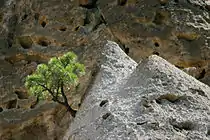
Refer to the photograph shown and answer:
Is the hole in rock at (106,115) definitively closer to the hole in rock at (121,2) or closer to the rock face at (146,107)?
the rock face at (146,107)

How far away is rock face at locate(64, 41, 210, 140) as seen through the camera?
19.7ft

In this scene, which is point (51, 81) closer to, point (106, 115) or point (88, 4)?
point (106, 115)

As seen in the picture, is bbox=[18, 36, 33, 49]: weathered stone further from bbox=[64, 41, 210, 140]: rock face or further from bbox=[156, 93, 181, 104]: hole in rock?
bbox=[156, 93, 181, 104]: hole in rock

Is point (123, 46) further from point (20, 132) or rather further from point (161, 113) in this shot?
point (161, 113)

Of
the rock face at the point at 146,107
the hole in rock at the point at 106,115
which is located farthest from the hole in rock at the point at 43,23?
the hole in rock at the point at 106,115

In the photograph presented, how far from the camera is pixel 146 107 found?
6285mm

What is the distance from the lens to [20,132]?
418 inches

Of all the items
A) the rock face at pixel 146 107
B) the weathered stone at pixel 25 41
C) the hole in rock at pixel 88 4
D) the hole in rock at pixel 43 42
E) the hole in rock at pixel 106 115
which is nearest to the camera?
the rock face at pixel 146 107

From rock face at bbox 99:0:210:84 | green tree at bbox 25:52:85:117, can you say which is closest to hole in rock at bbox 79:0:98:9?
rock face at bbox 99:0:210:84

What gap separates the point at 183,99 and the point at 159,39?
526 centimetres

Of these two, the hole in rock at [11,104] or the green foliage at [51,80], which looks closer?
the green foliage at [51,80]

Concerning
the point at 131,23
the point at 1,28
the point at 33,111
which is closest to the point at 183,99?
the point at 33,111

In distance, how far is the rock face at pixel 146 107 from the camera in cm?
602

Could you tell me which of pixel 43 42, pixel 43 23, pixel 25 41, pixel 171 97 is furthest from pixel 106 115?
pixel 43 23
